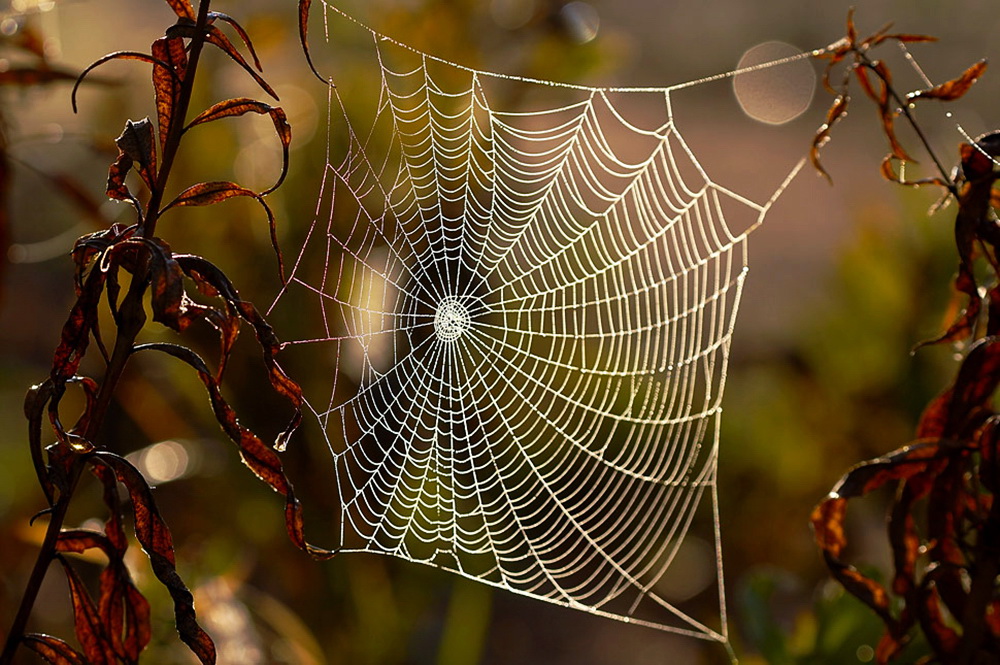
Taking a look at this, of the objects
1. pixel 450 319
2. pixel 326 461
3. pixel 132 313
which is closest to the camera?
pixel 132 313

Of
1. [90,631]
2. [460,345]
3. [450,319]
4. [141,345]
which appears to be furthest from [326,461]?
[141,345]

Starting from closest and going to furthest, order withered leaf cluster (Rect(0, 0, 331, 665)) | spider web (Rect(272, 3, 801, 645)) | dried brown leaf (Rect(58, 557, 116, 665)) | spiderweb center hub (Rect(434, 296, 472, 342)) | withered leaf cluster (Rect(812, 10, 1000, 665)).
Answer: withered leaf cluster (Rect(0, 0, 331, 665)) → dried brown leaf (Rect(58, 557, 116, 665)) → withered leaf cluster (Rect(812, 10, 1000, 665)) → spiderweb center hub (Rect(434, 296, 472, 342)) → spider web (Rect(272, 3, 801, 645))

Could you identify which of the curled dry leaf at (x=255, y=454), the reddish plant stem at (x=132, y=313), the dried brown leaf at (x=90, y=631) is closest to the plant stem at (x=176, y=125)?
the reddish plant stem at (x=132, y=313)

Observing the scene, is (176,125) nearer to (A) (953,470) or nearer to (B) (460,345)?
(A) (953,470)

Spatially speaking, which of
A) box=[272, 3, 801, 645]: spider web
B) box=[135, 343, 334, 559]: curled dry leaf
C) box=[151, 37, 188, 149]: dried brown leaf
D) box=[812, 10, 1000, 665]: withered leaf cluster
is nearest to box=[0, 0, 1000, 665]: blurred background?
box=[272, 3, 801, 645]: spider web

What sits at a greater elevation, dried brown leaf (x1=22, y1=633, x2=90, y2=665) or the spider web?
the spider web

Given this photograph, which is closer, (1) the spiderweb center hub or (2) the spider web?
(1) the spiderweb center hub

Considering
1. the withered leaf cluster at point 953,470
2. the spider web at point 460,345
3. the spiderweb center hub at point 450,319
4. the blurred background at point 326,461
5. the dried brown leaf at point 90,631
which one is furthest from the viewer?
the spider web at point 460,345

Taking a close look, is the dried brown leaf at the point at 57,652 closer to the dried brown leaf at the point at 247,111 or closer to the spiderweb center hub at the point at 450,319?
the dried brown leaf at the point at 247,111

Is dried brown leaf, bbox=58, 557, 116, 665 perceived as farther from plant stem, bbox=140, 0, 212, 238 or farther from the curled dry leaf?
plant stem, bbox=140, 0, 212, 238
